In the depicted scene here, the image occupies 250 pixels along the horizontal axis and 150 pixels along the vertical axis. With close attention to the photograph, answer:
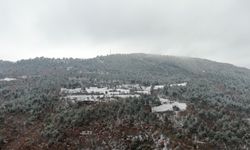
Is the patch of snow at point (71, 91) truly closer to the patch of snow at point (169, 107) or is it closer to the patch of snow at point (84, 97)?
the patch of snow at point (84, 97)

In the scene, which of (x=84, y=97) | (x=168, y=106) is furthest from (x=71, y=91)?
(x=168, y=106)

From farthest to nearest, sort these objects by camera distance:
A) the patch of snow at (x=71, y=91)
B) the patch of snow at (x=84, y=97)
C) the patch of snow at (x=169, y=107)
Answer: the patch of snow at (x=71, y=91)
the patch of snow at (x=84, y=97)
the patch of snow at (x=169, y=107)

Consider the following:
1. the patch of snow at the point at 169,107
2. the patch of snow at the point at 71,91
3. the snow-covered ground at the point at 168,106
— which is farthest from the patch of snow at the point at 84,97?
the patch of snow at the point at 169,107

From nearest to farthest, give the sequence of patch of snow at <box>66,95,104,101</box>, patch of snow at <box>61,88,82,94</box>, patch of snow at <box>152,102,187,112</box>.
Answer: patch of snow at <box>152,102,187,112</box> < patch of snow at <box>66,95,104,101</box> < patch of snow at <box>61,88,82,94</box>

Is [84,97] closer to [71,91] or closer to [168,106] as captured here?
[71,91]

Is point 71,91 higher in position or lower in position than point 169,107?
lower

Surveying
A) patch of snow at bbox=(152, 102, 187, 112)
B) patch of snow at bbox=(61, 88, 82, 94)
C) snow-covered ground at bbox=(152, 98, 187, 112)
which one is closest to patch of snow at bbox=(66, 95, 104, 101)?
patch of snow at bbox=(61, 88, 82, 94)

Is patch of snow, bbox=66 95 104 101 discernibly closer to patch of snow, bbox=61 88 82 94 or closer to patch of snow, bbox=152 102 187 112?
patch of snow, bbox=61 88 82 94

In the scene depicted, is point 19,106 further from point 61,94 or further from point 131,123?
point 131,123

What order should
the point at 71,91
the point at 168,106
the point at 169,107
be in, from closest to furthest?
the point at 169,107, the point at 168,106, the point at 71,91

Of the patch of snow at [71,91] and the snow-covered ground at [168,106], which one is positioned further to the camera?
the patch of snow at [71,91]

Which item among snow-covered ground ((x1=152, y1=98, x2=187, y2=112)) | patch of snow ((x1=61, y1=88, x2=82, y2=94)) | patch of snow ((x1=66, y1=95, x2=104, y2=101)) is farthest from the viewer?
patch of snow ((x1=61, y1=88, x2=82, y2=94))

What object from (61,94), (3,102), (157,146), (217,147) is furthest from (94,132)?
(3,102)
